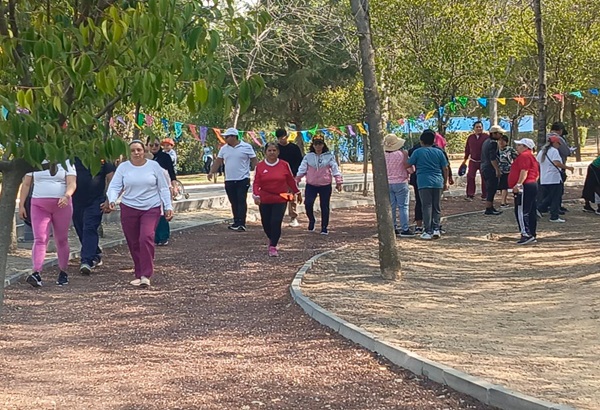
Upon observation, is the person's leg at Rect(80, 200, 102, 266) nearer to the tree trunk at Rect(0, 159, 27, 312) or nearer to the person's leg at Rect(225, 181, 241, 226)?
the person's leg at Rect(225, 181, 241, 226)

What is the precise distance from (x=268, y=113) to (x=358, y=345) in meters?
34.5

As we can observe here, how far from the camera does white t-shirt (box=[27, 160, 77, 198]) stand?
10.1 metres

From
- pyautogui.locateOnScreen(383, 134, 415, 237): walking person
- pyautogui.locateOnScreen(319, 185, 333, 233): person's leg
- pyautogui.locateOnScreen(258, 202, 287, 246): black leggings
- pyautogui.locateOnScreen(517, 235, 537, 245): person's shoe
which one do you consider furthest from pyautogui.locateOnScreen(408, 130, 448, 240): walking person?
pyautogui.locateOnScreen(258, 202, 287, 246): black leggings

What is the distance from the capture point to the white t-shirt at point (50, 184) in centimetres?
1015

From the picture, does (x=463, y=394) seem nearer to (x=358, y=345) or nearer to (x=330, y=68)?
(x=358, y=345)

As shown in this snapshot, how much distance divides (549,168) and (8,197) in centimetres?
1273

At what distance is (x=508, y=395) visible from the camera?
18.3 ft

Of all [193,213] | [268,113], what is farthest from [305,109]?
[193,213]

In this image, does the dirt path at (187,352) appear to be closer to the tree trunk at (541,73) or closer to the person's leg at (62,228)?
the person's leg at (62,228)

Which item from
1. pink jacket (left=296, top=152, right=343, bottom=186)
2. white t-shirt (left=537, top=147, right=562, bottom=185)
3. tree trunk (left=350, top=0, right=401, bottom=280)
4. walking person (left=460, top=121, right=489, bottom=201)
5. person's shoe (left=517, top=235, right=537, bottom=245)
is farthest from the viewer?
walking person (left=460, top=121, right=489, bottom=201)

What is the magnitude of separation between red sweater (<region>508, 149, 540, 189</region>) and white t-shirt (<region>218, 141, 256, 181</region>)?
14.8 ft

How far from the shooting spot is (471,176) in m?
21.1

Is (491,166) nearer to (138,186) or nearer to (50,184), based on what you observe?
(138,186)

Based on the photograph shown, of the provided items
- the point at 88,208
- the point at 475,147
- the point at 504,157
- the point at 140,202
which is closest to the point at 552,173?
the point at 504,157
